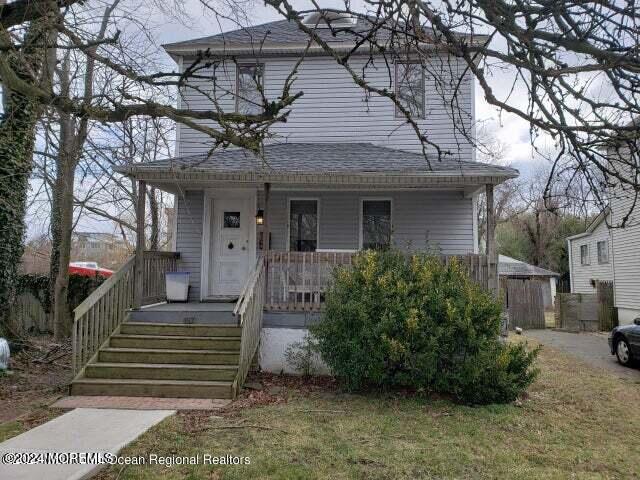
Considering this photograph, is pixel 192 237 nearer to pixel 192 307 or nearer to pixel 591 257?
pixel 192 307

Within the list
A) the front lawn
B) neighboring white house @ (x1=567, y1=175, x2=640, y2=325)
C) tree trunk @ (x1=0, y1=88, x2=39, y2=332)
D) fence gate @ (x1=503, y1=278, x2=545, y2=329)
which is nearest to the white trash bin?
tree trunk @ (x1=0, y1=88, x2=39, y2=332)

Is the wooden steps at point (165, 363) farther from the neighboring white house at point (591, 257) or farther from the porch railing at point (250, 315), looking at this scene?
the neighboring white house at point (591, 257)

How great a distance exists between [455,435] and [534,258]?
31.6 metres

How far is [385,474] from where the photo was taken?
425 cm

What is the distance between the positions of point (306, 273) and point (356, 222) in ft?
8.05

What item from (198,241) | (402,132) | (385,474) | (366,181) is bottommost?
(385,474)

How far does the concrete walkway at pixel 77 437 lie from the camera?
412 centimetres

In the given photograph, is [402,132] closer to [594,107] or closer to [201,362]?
[201,362]

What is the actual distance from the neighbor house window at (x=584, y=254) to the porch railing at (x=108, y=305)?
64.9 feet

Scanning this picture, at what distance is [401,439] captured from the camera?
5.20 m

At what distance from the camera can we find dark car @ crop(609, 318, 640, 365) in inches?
393

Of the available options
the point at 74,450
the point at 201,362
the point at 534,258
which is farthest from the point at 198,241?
the point at 534,258

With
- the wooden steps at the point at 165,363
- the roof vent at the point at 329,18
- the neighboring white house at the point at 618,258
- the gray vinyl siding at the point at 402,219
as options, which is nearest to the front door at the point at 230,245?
the gray vinyl siding at the point at 402,219

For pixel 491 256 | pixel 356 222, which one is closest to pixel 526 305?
pixel 356 222
